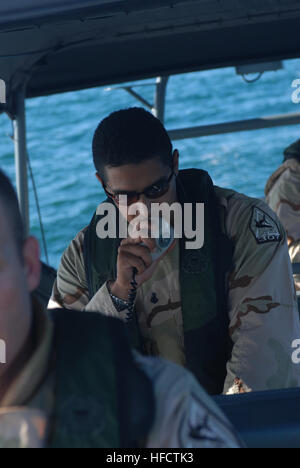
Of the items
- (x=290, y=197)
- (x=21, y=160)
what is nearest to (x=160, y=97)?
(x=290, y=197)

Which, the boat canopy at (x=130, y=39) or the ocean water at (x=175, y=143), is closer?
the boat canopy at (x=130, y=39)

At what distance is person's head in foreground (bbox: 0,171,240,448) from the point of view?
861 millimetres

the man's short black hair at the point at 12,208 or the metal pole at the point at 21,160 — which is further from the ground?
the metal pole at the point at 21,160

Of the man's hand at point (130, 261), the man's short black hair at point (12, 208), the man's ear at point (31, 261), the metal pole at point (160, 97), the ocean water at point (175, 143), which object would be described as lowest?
the man's ear at point (31, 261)

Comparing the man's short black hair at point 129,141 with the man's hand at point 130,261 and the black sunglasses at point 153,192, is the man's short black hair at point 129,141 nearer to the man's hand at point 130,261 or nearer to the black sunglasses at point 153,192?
the black sunglasses at point 153,192

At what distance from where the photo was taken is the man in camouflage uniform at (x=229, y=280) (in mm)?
1939

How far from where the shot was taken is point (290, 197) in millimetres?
3539

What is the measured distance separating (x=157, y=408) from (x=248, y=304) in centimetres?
110

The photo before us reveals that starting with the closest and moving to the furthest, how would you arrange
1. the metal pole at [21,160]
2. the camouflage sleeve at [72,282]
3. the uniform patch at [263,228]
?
the uniform patch at [263,228] < the camouflage sleeve at [72,282] < the metal pole at [21,160]

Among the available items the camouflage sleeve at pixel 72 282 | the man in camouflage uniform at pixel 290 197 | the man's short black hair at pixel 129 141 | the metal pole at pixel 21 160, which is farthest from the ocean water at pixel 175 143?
the man's short black hair at pixel 129 141

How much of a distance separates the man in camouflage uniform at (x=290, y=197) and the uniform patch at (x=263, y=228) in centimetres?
142

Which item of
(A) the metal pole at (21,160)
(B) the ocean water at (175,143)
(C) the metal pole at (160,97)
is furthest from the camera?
(B) the ocean water at (175,143)

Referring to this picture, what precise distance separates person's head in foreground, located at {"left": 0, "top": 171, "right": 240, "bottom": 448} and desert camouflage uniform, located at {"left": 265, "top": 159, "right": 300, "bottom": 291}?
2.58m

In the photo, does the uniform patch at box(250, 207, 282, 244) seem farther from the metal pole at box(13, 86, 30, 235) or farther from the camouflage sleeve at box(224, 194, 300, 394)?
the metal pole at box(13, 86, 30, 235)
